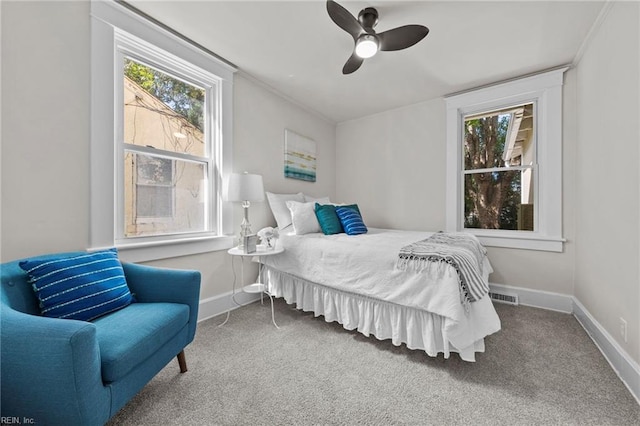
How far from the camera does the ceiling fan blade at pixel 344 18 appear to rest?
168cm

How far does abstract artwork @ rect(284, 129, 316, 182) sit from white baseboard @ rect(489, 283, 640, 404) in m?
2.72

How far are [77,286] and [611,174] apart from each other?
134 inches

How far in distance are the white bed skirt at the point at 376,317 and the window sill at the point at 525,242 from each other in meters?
1.73

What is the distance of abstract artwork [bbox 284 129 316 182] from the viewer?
3.47 meters

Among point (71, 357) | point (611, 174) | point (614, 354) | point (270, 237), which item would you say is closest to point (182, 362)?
point (71, 357)

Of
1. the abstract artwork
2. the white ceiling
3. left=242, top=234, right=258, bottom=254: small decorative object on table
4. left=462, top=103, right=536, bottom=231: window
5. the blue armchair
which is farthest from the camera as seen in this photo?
the abstract artwork

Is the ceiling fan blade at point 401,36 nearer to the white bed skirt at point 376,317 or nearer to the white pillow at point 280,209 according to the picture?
the white pillow at point 280,209

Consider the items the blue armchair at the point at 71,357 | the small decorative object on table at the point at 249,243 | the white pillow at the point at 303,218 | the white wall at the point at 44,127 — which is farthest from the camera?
the white pillow at the point at 303,218

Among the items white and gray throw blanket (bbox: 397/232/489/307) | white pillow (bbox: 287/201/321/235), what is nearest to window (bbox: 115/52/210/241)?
white pillow (bbox: 287/201/321/235)

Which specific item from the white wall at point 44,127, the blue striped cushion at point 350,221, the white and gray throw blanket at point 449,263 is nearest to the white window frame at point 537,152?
the blue striped cushion at point 350,221

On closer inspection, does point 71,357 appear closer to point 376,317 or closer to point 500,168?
point 376,317

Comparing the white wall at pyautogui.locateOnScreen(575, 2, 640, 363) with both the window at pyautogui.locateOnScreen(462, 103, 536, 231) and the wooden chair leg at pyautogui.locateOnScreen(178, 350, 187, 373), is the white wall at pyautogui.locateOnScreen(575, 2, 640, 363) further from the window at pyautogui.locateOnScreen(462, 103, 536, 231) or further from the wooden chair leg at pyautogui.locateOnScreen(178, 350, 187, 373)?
the wooden chair leg at pyautogui.locateOnScreen(178, 350, 187, 373)

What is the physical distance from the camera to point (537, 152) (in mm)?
2941

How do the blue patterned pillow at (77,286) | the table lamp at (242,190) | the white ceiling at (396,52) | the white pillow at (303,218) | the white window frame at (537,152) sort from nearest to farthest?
the blue patterned pillow at (77,286), the white ceiling at (396,52), the table lamp at (242,190), the white window frame at (537,152), the white pillow at (303,218)
